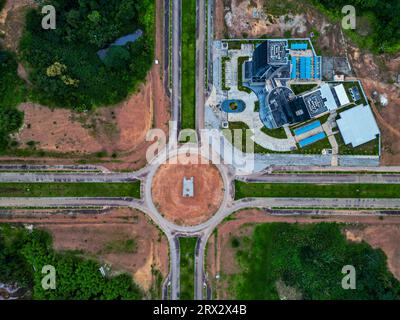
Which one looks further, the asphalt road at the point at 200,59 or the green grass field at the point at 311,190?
the asphalt road at the point at 200,59

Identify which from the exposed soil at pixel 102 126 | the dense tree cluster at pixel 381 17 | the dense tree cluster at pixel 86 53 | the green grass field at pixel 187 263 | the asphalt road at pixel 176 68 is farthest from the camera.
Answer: the asphalt road at pixel 176 68

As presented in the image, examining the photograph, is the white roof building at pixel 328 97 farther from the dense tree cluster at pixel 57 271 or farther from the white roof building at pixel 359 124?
the dense tree cluster at pixel 57 271

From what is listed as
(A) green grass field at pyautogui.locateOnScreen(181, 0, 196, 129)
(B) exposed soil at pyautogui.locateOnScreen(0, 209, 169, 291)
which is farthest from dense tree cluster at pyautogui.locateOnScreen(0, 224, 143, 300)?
(A) green grass field at pyautogui.locateOnScreen(181, 0, 196, 129)

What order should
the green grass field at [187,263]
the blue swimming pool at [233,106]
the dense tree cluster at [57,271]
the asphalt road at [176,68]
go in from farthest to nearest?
the blue swimming pool at [233,106]
the asphalt road at [176,68]
the green grass field at [187,263]
the dense tree cluster at [57,271]

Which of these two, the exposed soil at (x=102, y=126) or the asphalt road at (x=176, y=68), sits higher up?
the asphalt road at (x=176, y=68)

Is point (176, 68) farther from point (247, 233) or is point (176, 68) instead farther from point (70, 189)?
point (247, 233)

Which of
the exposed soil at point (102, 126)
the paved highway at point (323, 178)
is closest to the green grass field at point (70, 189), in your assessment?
the exposed soil at point (102, 126)

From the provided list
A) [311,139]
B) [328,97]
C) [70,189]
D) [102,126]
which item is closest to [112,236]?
[70,189]

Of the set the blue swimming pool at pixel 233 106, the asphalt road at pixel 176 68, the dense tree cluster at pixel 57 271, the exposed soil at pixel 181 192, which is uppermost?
the asphalt road at pixel 176 68
